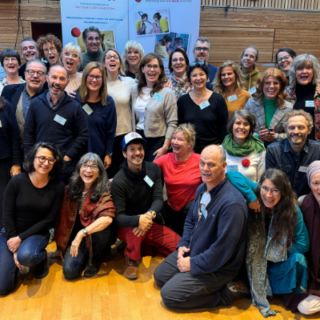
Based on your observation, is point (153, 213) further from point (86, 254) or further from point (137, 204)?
point (86, 254)

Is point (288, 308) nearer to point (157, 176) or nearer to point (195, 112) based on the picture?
point (157, 176)

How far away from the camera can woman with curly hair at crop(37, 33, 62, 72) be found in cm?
371

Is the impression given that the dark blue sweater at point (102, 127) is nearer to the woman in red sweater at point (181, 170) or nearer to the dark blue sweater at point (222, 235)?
the woman in red sweater at point (181, 170)

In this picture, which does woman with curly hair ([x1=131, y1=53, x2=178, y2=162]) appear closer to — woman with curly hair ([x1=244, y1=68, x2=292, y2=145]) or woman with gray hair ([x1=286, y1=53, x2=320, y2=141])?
woman with curly hair ([x1=244, y1=68, x2=292, y2=145])

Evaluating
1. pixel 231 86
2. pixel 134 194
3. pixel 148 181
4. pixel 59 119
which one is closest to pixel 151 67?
pixel 231 86

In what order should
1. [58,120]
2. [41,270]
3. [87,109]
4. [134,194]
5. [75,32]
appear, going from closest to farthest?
[41,270] → [134,194] → [58,120] → [87,109] → [75,32]

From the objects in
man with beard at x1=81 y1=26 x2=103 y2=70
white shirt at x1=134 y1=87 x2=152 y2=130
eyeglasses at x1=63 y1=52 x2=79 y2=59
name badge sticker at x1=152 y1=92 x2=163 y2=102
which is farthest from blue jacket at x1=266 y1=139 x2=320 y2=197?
man with beard at x1=81 y1=26 x2=103 y2=70

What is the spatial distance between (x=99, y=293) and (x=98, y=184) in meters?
0.82

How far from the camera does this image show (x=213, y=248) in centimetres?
215

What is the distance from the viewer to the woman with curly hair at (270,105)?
9.89 ft

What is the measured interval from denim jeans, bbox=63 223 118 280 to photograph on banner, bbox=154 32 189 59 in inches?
123

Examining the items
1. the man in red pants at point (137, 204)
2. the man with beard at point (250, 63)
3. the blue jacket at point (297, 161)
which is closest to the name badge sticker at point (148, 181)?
the man in red pants at point (137, 204)

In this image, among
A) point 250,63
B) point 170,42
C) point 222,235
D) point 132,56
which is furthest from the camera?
point 170,42

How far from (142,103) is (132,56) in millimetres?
757
